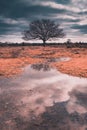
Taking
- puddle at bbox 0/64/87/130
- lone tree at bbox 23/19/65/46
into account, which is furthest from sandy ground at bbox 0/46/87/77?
lone tree at bbox 23/19/65/46

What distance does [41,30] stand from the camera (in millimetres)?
79688

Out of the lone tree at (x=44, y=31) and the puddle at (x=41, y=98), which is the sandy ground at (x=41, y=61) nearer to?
the puddle at (x=41, y=98)

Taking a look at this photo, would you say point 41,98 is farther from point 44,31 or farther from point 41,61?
point 44,31

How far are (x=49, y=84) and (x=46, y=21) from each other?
68.4 m

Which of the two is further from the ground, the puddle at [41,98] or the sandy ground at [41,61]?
the puddle at [41,98]

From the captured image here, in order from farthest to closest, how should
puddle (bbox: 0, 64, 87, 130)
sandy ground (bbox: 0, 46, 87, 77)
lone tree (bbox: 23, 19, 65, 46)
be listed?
lone tree (bbox: 23, 19, 65, 46), sandy ground (bbox: 0, 46, 87, 77), puddle (bbox: 0, 64, 87, 130)

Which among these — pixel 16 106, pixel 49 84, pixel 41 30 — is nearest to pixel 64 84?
pixel 49 84

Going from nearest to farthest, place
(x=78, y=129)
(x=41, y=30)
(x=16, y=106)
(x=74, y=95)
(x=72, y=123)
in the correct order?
(x=78, y=129) < (x=72, y=123) < (x=16, y=106) < (x=74, y=95) < (x=41, y=30)

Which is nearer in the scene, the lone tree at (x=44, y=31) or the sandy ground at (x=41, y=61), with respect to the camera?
the sandy ground at (x=41, y=61)

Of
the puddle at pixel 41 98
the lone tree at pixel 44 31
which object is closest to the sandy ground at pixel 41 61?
the puddle at pixel 41 98

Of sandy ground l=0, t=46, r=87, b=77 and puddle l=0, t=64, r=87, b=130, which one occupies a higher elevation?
puddle l=0, t=64, r=87, b=130

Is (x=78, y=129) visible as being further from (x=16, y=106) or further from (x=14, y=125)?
(x=16, y=106)

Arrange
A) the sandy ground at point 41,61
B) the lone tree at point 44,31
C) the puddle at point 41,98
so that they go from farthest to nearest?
the lone tree at point 44,31 < the sandy ground at point 41,61 < the puddle at point 41,98

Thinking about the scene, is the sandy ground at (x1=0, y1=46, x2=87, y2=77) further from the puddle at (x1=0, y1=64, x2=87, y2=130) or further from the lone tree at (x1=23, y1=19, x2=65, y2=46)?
the lone tree at (x1=23, y1=19, x2=65, y2=46)
